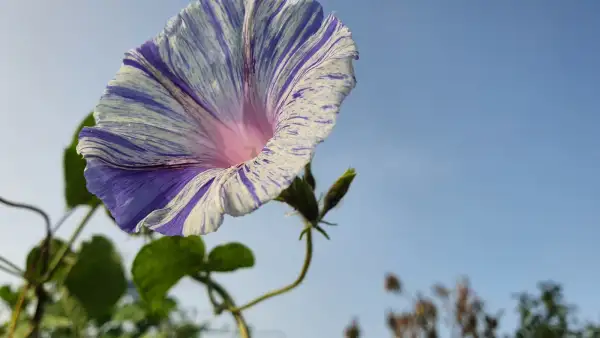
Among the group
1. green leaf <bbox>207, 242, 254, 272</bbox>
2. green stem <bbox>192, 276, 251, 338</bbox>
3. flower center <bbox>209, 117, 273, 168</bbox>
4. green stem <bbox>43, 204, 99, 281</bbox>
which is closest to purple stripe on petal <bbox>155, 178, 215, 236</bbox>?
flower center <bbox>209, 117, 273, 168</bbox>

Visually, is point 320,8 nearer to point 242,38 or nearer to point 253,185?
point 242,38

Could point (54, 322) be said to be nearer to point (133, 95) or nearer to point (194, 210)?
point (133, 95)

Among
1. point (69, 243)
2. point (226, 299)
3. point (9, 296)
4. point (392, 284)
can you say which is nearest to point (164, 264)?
point (226, 299)

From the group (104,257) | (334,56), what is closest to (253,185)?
(334,56)

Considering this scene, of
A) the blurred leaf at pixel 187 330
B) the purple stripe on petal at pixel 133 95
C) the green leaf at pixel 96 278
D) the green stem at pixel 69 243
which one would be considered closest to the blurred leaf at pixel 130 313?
the blurred leaf at pixel 187 330

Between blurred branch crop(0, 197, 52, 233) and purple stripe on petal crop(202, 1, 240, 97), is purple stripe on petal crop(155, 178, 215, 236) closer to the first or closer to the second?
purple stripe on petal crop(202, 1, 240, 97)

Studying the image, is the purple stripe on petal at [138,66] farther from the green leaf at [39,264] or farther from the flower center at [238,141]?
the green leaf at [39,264]

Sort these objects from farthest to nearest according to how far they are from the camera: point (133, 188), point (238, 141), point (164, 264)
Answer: point (164, 264) < point (238, 141) < point (133, 188)
